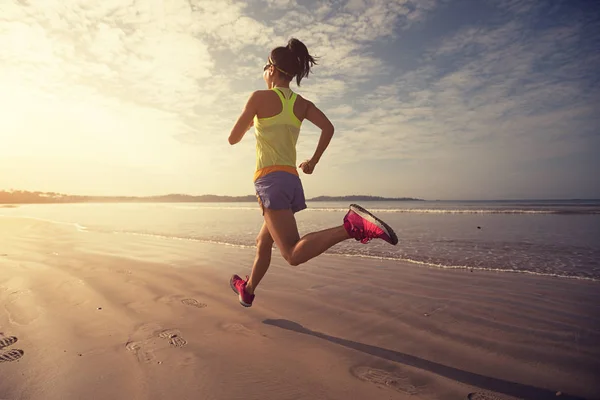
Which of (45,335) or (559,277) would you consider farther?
(559,277)

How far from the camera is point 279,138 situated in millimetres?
3102

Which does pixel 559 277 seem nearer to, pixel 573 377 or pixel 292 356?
pixel 573 377

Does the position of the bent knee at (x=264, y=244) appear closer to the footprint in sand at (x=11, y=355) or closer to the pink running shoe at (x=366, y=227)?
the pink running shoe at (x=366, y=227)

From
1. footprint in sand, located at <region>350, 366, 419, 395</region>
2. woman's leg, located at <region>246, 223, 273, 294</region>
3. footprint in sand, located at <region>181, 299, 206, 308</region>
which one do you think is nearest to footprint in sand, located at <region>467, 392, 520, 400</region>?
footprint in sand, located at <region>350, 366, 419, 395</region>

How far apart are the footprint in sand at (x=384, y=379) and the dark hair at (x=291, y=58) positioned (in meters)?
2.65

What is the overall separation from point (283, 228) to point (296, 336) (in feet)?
3.37

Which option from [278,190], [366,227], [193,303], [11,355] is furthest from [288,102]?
[11,355]

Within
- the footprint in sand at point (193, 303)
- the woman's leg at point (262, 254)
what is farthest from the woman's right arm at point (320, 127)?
the footprint in sand at point (193, 303)

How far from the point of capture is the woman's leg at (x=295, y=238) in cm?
275

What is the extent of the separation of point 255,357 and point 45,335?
1.89 meters

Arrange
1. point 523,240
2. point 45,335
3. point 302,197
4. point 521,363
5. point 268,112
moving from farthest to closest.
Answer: point 523,240, point 302,197, point 268,112, point 45,335, point 521,363

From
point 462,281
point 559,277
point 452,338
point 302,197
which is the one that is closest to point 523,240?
point 559,277

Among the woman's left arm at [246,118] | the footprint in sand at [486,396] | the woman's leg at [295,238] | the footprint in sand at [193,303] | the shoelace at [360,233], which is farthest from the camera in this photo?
the footprint in sand at [193,303]

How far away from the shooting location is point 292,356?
2631mm
